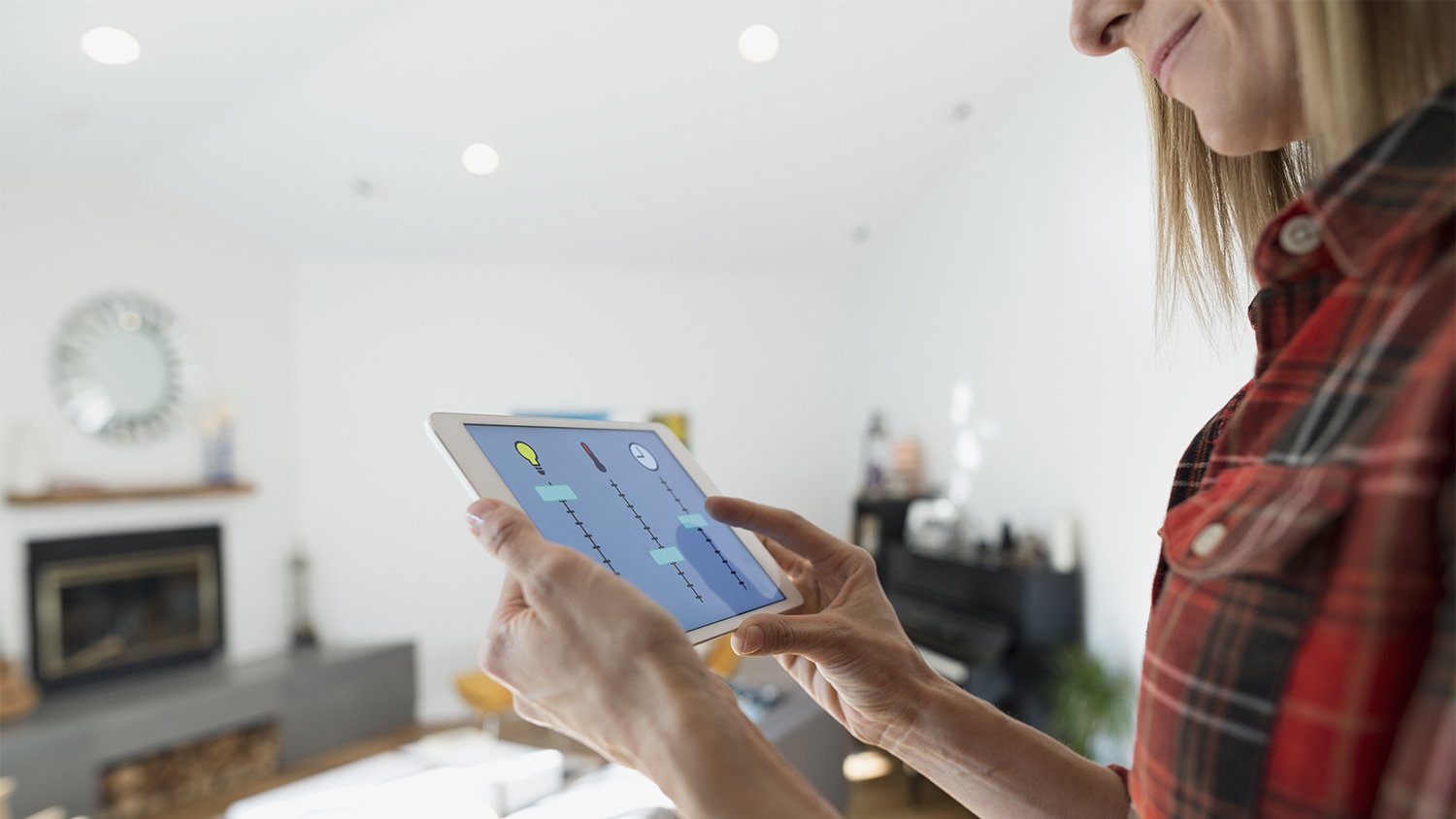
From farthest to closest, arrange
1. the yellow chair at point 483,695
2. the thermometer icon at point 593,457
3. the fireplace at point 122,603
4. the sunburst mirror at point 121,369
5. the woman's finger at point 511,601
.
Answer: the yellow chair at point 483,695
the sunburst mirror at point 121,369
the fireplace at point 122,603
the thermometer icon at point 593,457
the woman's finger at point 511,601

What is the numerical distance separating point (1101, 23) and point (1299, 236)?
0.29m

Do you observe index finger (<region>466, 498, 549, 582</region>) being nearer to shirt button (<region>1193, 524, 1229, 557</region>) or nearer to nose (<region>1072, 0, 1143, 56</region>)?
shirt button (<region>1193, 524, 1229, 557</region>)

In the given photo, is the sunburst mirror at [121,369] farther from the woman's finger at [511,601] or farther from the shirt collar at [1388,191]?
the shirt collar at [1388,191]

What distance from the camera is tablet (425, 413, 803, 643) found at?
2.35ft

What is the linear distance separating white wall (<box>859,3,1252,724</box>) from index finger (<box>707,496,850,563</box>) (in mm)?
768

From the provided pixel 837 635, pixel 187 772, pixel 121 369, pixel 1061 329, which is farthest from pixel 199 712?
pixel 837 635

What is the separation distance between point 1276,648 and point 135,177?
4.58 meters

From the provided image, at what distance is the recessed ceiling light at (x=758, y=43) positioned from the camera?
102 inches

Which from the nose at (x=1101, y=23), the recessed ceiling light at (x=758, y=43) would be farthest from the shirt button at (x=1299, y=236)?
the recessed ceiling light at (x=758, y=43)

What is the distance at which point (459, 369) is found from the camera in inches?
182

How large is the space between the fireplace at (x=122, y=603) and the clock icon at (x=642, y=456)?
12.4ft

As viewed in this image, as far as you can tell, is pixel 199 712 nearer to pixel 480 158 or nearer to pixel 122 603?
pixel 122 603

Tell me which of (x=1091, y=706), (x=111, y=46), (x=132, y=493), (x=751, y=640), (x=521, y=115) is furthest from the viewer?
(x=132, y=493)

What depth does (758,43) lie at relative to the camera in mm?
2688
